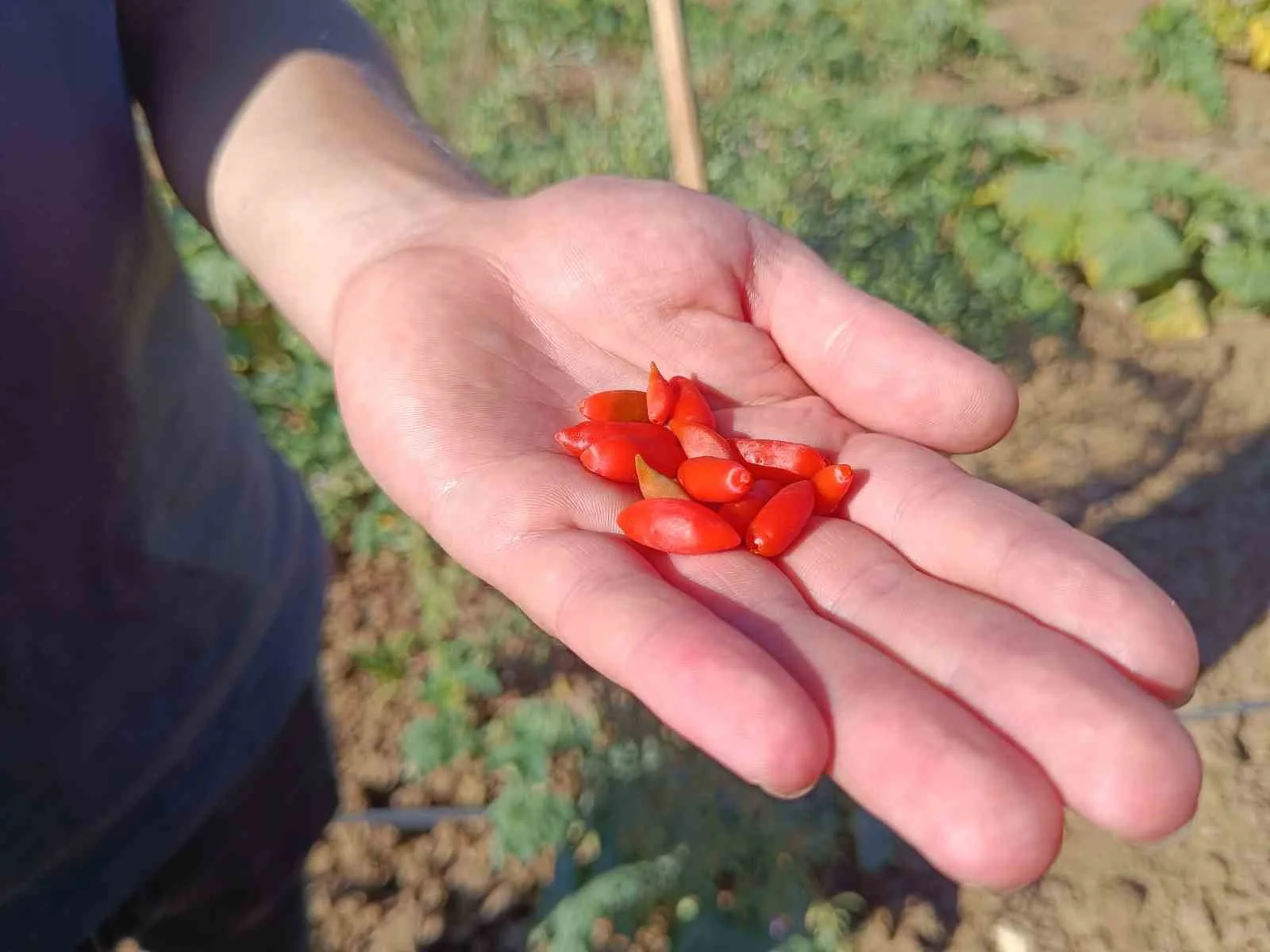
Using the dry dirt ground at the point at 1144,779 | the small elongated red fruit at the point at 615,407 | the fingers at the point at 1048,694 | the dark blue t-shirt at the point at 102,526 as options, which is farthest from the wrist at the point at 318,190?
the dry dirt ground at the point at 1144,779

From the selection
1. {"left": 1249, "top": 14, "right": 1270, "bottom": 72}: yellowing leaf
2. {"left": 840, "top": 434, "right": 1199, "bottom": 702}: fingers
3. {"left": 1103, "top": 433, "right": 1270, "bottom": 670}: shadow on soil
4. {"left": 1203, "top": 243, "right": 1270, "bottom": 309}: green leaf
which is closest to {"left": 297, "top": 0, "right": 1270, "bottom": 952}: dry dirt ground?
{"left": 1103, "top": 433, "right": 1270, "bottom": 670}: shadow on soil

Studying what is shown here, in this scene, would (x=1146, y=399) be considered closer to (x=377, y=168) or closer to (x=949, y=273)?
(x=949, y=273)

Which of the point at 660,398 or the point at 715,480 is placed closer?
the point at 715,480

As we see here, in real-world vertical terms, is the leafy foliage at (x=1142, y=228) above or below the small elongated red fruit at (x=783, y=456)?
below

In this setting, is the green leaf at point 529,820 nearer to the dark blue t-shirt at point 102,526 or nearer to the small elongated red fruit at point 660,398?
the dark blue t-shirt at point 102,526

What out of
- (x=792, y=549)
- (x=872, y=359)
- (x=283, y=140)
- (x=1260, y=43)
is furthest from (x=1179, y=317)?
(x=283, y=140)

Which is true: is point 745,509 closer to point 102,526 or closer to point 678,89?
point 102,526
